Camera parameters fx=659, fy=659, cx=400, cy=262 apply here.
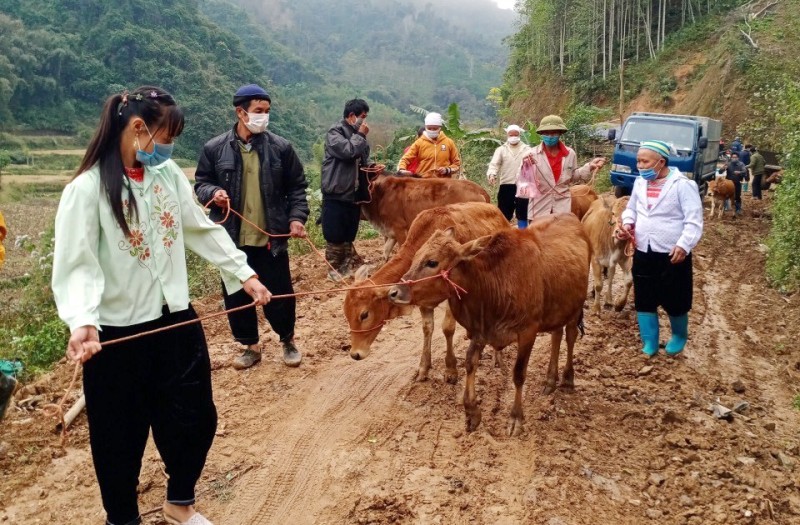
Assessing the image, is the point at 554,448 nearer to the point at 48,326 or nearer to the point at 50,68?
the point at 48,326

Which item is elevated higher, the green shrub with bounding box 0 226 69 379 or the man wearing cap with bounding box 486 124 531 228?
the man wearing cap with bounding box 486 124 531 228

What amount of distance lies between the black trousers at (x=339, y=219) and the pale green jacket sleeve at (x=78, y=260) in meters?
5.29

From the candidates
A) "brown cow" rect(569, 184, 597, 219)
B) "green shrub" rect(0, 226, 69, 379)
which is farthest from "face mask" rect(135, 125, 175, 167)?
"brown cow" rect(569, 184, 597, 219)

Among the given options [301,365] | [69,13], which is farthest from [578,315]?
[69,13]

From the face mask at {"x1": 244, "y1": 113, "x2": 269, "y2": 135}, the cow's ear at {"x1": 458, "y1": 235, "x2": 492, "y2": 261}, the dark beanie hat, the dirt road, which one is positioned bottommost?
the dirt road

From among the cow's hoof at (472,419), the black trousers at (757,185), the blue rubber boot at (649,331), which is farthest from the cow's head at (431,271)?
the black trousers at (757,185)

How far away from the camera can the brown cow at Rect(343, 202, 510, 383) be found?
4934 millimetres

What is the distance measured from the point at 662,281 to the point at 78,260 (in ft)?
16.1

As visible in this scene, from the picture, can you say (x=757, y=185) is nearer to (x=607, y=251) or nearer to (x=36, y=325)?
(x=607, y=251)

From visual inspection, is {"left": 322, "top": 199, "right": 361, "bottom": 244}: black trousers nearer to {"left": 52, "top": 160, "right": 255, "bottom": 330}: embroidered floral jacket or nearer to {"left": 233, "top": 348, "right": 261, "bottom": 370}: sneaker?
{"left": 233, "top": 348, "right": 261, "bottom": 370}: sneaker

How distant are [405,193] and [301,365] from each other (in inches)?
125

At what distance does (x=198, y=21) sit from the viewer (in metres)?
59.5

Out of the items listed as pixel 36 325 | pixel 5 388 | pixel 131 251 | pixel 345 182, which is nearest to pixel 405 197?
pixel 345 182

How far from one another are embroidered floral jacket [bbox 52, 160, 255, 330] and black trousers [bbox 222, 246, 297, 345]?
83.4 inches
